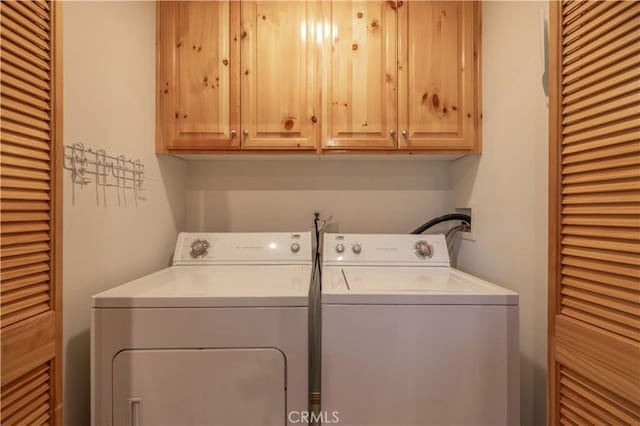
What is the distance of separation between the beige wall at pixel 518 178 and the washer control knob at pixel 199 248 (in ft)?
4.96

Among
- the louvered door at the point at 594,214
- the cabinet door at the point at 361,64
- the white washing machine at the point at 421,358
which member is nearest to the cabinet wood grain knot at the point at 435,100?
the cabinet door at the point at 361,64

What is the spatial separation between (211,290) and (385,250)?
97 centimetres

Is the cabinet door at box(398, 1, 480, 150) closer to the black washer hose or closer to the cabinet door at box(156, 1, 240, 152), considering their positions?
the black washer hose

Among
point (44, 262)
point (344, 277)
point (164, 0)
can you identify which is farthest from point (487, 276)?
point (164, 0)

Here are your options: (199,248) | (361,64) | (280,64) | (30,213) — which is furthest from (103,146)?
(361,64)

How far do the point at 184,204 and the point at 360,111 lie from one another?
124 centimetres

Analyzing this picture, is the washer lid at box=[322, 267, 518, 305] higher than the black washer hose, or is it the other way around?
the black washer hose

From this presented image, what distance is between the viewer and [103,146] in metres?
1.20

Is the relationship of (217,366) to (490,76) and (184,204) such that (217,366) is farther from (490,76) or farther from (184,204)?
(490,76)

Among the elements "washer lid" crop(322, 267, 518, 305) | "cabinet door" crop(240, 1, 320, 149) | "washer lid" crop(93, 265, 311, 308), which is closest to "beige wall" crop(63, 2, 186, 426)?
"washer lid" crop(93, 265, 311, 308)

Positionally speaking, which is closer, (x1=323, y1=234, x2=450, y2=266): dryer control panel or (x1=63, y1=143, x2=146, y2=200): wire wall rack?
(x1=63, y1=143, x2=146, y2=200): wire wall rack

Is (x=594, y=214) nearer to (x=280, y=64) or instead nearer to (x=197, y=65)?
(x=280, y=64)

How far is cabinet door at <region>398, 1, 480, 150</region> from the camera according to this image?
1.54m

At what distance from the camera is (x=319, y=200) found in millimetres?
1908
